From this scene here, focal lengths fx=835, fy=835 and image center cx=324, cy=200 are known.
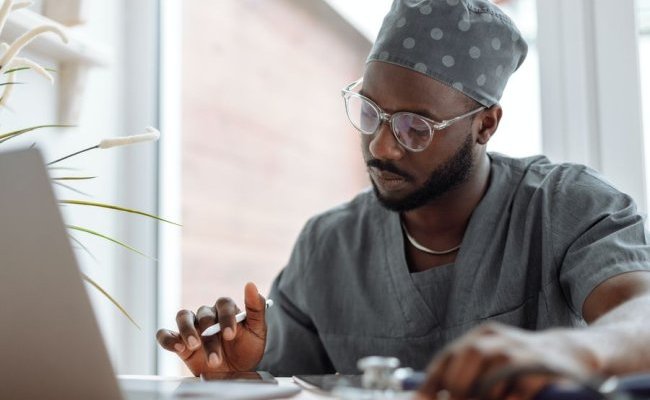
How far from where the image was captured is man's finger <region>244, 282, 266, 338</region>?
129 cm

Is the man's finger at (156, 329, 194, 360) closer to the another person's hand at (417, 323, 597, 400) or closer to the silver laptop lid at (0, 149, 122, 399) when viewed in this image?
the silver laptop lid at (0, 149, 122, 399)

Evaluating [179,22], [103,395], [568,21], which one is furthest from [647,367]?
Answer: [179,22]

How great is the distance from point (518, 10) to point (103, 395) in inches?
49.5

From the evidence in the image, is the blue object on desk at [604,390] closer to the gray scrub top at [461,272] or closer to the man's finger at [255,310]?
the gray scrub top at [461,272]

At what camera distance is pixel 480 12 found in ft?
4.78

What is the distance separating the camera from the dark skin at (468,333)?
569mm

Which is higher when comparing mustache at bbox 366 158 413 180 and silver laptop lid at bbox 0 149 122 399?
mustache at bbox 366 158 413 180

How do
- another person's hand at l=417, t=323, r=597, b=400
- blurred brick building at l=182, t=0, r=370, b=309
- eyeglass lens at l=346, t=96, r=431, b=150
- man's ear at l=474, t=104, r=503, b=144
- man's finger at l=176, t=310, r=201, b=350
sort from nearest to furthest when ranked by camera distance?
another person's hand at l=417, t=323, r=597, b=400 < man's finger at l=176, t=310, r=201, b=350 < eyeglass lens at l=346, t=96, r=431, b=150 < man's ear at l=474, t=104, r=503, b=144 < blurred brick building at l=182, t=0, r=370, b=309

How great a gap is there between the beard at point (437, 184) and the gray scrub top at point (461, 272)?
65 millimetres

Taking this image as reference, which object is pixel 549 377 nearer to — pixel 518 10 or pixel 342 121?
pixel 518 10

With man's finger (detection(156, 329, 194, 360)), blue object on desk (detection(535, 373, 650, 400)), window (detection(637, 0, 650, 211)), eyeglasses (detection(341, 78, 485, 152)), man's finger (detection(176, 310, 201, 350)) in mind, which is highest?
window (detection(637, 0, 650, 211))

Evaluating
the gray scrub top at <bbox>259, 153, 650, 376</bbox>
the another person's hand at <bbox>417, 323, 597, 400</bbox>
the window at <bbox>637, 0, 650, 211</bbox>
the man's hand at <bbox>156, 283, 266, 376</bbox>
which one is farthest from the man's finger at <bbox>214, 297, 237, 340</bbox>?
the window at <bbox>637, 0, 650, 211</bbox>

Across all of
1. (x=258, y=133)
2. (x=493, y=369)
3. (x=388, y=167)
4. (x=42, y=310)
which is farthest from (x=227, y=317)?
(x=258, y=133)

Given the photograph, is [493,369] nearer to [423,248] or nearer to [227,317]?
[227,317]
